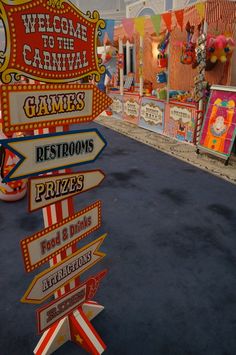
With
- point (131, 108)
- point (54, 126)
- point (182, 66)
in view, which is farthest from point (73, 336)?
point (131, 108)

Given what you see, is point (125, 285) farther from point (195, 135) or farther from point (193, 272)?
point (195, 135)

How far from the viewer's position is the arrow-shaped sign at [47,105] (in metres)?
1.36

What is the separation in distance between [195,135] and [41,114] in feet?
18.6

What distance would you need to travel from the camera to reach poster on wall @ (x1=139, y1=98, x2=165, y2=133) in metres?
7.85

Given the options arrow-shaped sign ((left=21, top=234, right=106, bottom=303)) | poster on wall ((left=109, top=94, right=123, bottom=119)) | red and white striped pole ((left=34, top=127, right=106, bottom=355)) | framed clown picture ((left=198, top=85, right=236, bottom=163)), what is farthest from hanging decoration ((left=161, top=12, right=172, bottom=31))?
red and white striped pole ((left=34, top=127, right=106, bottom=355))

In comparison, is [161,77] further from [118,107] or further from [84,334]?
[84,334]

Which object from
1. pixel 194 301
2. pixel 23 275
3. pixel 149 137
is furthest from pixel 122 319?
pixel 149 137

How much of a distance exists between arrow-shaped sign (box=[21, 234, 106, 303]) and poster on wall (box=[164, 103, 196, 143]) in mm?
5261

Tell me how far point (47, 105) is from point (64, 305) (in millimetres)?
1280

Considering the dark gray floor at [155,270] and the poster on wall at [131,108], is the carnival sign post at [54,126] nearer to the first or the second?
the dark gray floor at [155,270]

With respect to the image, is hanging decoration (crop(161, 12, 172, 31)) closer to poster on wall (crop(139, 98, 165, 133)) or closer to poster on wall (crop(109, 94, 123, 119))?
poster on wall (crop(139, 98, 165, 133))

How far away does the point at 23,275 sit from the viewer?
9.51ft

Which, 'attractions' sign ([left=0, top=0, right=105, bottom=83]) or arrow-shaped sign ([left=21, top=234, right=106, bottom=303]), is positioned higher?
'attractions' sign ([left=0, top=0, right=105, bottom=83])

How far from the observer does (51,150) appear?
157 centimetres
